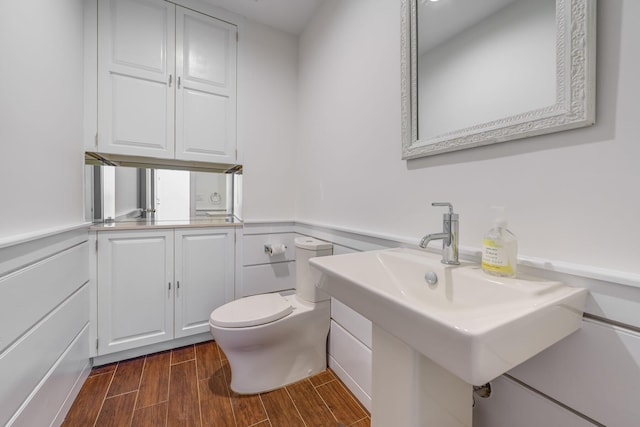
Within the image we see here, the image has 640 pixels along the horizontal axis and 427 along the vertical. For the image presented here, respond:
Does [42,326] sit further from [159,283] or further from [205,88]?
[205,88]

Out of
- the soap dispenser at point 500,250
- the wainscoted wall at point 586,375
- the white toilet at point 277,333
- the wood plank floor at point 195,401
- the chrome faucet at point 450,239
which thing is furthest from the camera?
the white toilet at point 277,333

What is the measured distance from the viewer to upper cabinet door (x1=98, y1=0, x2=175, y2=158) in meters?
1.54

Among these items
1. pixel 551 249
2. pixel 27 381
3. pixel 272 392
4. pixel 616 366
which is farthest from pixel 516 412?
pixel 27 381

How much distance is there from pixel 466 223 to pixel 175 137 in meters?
1.77

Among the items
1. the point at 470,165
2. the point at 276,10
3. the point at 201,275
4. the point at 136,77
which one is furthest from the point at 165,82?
the point at 470,165

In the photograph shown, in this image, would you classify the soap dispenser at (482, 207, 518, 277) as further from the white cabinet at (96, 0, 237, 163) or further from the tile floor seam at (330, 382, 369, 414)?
the white cabinet at (96, 0, 237, 163)

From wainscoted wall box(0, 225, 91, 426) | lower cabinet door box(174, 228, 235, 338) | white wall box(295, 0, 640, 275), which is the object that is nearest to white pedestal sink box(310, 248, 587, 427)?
white wall box(295, 0, 640, 275)

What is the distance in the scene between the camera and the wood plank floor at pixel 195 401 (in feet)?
3.94

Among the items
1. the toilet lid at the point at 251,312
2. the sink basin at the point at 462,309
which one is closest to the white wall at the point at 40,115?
the toilet lid at the point at 251,312

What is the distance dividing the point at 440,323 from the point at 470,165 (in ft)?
2.00

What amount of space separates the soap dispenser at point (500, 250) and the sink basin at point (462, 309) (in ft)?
0.08

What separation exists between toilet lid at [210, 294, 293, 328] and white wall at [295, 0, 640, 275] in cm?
56

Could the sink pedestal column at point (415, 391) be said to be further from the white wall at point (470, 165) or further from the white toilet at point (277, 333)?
the white toilet at point (277, 333)

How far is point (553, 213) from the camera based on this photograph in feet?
2.17
